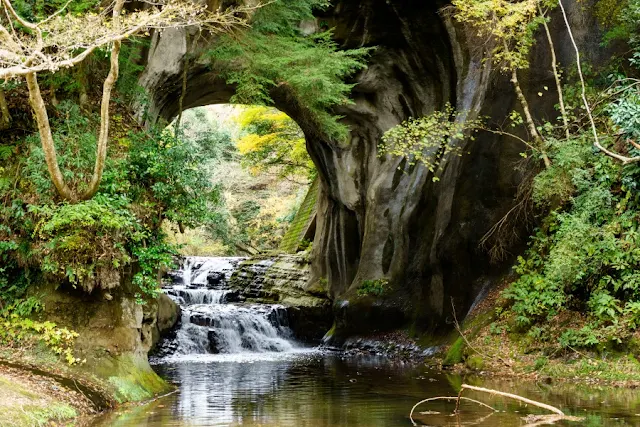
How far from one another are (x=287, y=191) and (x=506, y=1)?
26508 millimetres

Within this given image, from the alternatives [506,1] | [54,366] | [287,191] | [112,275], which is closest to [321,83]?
[506,1]

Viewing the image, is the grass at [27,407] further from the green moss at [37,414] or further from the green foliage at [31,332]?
the green foliage at [31,332]

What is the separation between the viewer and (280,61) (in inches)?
649

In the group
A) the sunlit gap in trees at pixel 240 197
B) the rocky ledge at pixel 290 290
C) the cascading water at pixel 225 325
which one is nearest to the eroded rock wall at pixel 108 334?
the cascading water at pixel 225 325

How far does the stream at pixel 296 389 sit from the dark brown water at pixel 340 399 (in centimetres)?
1

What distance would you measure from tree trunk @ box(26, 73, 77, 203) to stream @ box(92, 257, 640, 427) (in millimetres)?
3619

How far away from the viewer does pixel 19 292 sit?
11.3 metres

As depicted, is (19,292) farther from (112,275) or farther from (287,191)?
(287,191)

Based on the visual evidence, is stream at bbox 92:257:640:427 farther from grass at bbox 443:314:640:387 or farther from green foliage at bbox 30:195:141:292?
green foliage at bbox 30:195:141:292

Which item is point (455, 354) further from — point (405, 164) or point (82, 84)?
point (82, 84)

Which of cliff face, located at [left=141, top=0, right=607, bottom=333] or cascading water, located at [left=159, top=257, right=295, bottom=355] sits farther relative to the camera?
cascading water, located at [left=159, top=257, right=295, bottom=355]

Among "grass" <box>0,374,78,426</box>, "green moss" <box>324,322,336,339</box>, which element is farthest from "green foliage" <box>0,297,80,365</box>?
"green moss" <box>324,322,336,339</box>

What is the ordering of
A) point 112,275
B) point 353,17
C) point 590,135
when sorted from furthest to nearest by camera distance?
point 353,17 → point 590,135 → point 112,275

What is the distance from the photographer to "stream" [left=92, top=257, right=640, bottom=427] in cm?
881
